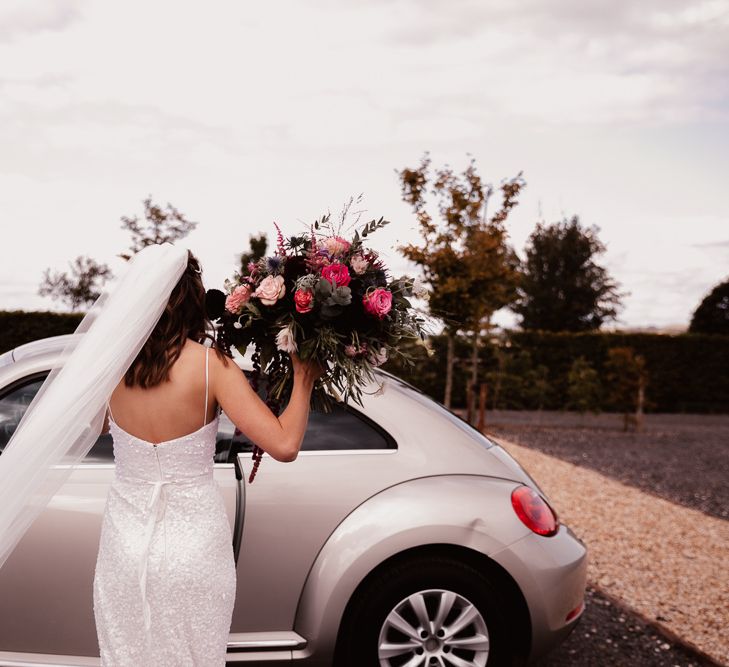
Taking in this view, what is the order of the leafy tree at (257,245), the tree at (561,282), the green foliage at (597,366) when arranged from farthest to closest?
the tree at (561,282), the leafy tree at (257,245), the green foliage at (597,366)

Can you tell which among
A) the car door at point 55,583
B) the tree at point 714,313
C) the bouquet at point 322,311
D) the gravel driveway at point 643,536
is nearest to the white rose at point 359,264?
the bouquet at point 322,311

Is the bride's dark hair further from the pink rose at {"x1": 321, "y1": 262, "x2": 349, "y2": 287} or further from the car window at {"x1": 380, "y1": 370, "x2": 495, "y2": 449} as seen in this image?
the car window at {"x1": 380, "y1": 370, "x2": 495, "y2": 449}

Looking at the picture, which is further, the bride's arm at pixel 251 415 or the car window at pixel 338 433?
the car window at pixel 338 433

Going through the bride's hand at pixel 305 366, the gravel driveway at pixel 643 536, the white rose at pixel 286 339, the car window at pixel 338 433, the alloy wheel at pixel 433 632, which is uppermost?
the white rose at pixel 286 339

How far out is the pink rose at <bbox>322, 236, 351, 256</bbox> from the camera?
7.38 ft

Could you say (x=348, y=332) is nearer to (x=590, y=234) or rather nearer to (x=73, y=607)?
(x=73, y=607)

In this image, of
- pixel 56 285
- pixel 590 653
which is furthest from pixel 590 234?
pixel 590 653

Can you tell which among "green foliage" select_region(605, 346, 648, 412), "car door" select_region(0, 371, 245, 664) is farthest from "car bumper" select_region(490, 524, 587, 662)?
"green foliage" select_region(605, 346, 648, 412)

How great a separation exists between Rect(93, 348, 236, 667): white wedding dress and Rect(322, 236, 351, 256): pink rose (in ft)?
2.08

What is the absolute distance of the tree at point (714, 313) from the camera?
2862 cm

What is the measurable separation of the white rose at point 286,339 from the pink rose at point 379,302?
0.25m

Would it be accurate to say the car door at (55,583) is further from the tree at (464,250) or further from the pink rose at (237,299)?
the tree at (464,250)

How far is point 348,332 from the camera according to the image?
2.23m

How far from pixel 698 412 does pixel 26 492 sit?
2143 centimetres
